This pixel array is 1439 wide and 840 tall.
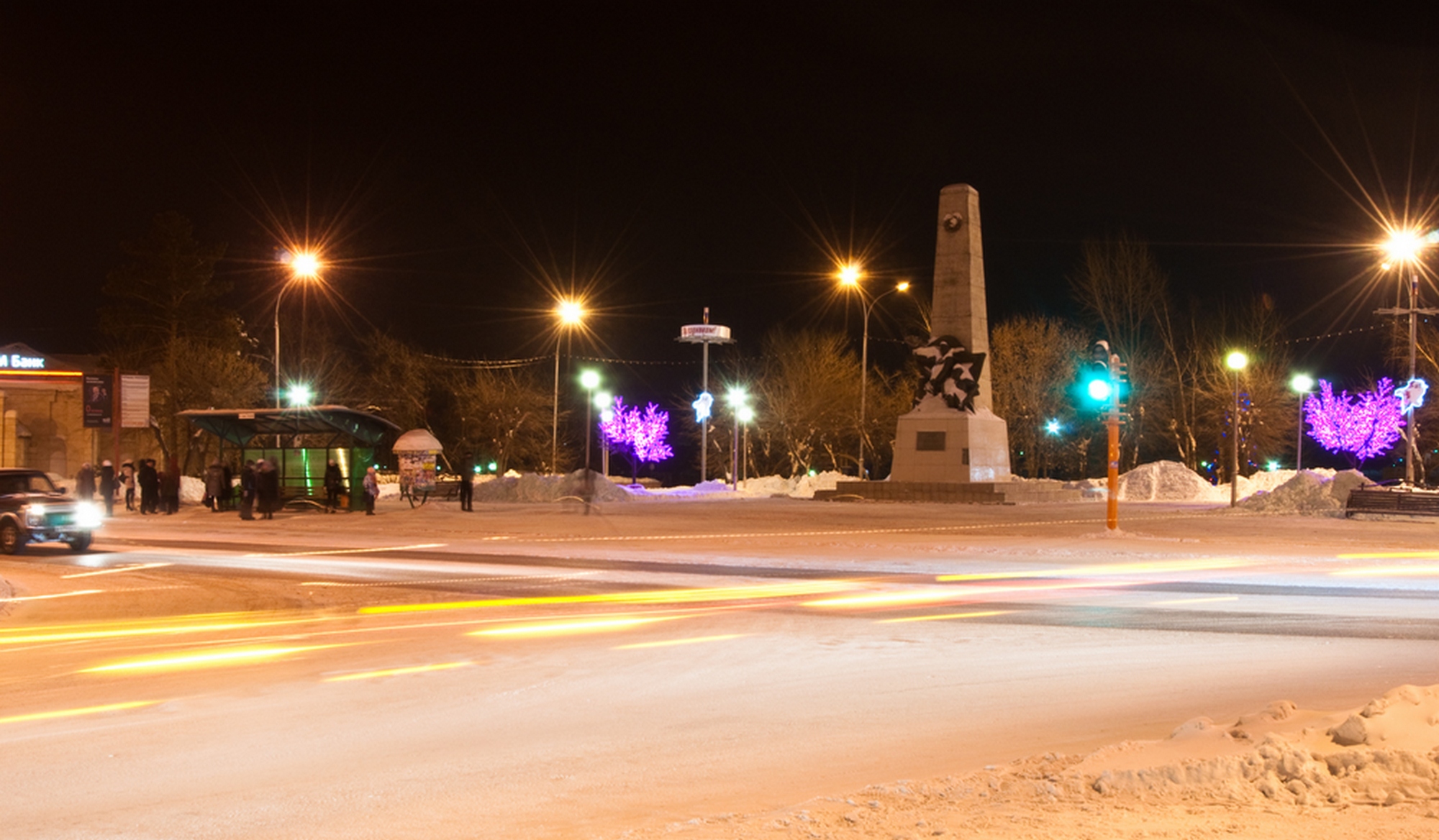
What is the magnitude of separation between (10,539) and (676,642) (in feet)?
51.0

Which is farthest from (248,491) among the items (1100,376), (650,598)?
(1100,376)

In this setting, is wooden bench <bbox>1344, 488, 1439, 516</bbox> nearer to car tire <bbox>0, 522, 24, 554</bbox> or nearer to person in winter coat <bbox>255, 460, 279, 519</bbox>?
person in winter coat <bbox>255, 460, 279, 519</bbox>

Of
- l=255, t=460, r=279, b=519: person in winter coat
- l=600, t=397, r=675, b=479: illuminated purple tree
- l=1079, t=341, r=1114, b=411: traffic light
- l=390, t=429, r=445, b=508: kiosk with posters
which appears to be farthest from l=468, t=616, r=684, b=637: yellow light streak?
l=600, t=397, r=675, b=479: illuminated purple tree

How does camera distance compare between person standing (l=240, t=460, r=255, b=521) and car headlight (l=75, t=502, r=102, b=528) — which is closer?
car headlight (l=75, t=502, r=102, b=528)

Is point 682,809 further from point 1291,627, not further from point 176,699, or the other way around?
point 1291,627

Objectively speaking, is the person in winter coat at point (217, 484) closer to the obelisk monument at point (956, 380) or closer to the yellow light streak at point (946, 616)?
the obelisk monument at point (956, 380)

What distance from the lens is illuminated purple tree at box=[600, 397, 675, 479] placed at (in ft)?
319

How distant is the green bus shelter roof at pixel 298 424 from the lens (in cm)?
3172

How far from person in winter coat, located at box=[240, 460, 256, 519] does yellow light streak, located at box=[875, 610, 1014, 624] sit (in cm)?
Answer: 2311

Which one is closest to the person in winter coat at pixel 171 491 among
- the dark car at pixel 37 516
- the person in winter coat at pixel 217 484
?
the person in winter coat at pixel 217 484

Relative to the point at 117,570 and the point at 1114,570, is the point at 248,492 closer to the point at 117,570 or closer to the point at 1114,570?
the point at 117,570

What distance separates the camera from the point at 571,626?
11.4 m

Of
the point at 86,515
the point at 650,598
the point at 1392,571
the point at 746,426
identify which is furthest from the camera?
the point at 746,426

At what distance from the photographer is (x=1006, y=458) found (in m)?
42.8
